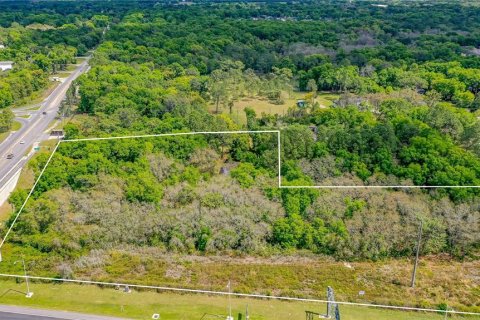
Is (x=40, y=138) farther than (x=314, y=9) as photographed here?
No

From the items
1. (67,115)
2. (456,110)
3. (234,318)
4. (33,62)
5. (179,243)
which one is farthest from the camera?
(33,62)

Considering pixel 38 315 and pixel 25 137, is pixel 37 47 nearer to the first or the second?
pixel 25 137

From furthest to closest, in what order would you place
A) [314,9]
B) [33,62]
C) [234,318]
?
[314,9], [33,62], [234,318]

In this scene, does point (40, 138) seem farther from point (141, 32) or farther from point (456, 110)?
point (141, 32)

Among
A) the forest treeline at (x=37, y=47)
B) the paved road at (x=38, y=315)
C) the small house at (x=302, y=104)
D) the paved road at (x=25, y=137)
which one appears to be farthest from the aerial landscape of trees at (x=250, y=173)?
the paved road at (x=38, y=315)

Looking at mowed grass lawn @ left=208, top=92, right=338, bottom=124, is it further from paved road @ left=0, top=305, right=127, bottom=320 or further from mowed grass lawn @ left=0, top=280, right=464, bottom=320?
paved road @ left=0, top=305, right=127, bottom=320

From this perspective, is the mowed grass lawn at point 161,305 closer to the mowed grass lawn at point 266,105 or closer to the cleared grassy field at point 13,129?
the cleared grassy field at point 13,129

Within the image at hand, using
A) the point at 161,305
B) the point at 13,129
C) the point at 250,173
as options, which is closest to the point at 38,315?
the point at 161,305

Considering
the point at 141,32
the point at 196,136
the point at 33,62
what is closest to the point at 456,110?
the point at 196,136
